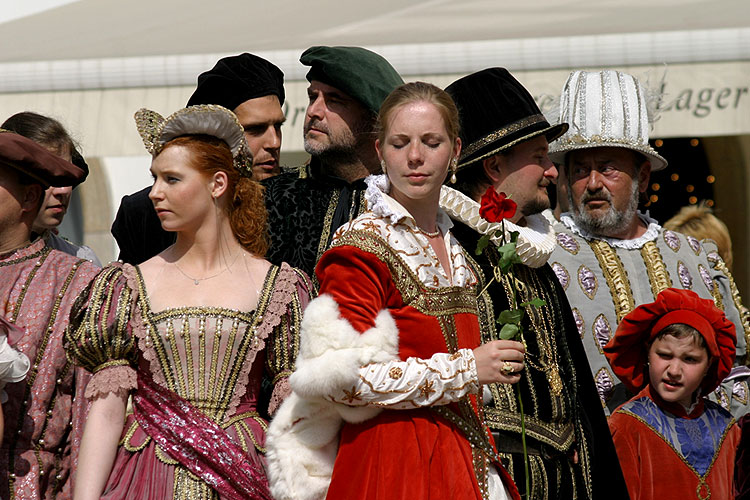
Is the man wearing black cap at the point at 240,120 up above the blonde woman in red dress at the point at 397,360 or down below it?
above

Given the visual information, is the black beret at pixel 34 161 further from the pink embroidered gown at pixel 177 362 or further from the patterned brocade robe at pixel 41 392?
the pink embroidered gown at pixel 177 362

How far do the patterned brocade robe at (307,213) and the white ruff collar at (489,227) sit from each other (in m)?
0.31

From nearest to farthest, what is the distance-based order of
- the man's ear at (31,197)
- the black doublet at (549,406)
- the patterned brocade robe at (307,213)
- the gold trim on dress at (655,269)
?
the black doublet at (549,406) → the man's ear at (31,197) → the patterned brocade robe at (307,213) → the gold trim on dress at (655,269)

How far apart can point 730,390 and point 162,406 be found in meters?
2.47

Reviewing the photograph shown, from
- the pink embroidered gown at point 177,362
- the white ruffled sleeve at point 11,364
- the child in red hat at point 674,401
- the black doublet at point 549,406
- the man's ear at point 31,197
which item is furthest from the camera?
the child in red hat at point 674,401

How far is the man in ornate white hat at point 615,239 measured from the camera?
16.6ft

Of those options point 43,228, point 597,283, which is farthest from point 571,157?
point 43,228

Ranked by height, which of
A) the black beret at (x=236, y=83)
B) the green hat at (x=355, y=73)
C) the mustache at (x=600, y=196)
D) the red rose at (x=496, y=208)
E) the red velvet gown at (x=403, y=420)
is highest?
the black beret at (x=236, y=83)

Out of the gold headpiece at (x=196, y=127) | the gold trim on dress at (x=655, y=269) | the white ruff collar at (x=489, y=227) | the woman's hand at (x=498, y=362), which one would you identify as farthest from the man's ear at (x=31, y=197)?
the gold trim on dress at (x=655, y=269)

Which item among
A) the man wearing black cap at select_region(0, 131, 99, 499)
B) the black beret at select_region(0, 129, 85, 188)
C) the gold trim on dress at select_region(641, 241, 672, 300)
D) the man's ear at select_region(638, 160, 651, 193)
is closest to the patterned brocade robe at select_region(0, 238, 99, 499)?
the man wearing black cap at select_region(0, 131, 99, 499)

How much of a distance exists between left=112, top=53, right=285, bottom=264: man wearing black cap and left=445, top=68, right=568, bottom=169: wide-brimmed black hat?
31.7 inches

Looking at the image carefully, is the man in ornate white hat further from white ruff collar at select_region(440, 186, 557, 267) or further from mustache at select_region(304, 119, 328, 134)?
mustache at select_region(304, 119, 328, 134)

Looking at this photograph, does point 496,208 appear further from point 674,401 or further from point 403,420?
point 674,401

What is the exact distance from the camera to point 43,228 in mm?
4648
